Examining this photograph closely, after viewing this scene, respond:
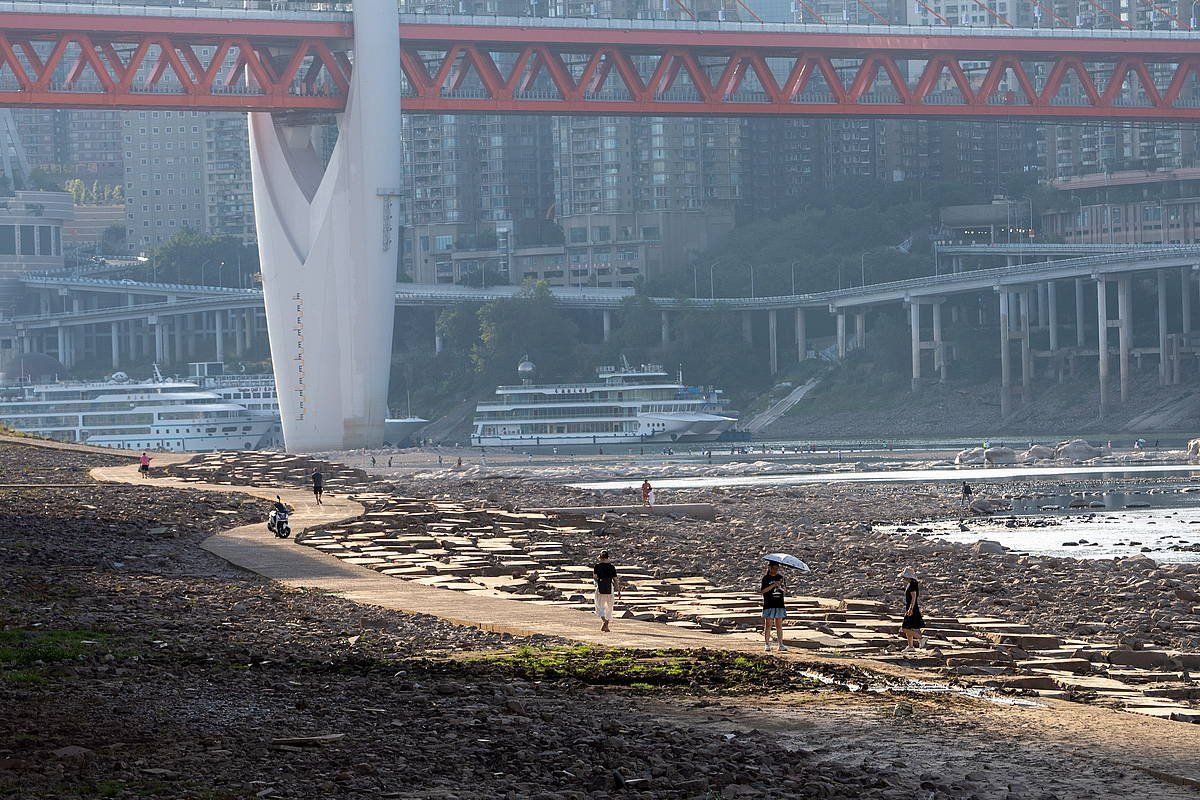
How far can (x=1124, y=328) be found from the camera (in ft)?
347

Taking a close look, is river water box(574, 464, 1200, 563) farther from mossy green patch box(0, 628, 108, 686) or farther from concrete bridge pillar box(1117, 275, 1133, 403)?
concrete bridge pillar box(1117, 275, 1133, 403)

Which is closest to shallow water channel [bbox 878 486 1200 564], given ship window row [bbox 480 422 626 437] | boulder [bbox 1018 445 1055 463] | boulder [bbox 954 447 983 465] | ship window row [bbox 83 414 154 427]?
boulder [bbox 954 447 983 465]

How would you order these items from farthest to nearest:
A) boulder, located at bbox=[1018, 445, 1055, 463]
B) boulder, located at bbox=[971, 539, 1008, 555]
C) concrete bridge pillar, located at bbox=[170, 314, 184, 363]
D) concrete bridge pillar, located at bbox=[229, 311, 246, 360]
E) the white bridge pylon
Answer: concrete bridge pillar, located at bbox=[170, 314, 184, 363] < concrete bridge pillar, located at bbox=[229, 311, 246, 360] < boulder, located at bbox=[1018, 445, 1055, 463] < the white bridge pylon < boulder, located at bbox=[971, 539, 1008, 555]

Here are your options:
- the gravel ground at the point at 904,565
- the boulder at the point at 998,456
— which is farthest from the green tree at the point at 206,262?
the gravel ground at the point at 904,565

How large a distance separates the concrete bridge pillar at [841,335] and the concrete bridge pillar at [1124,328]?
2031 cm

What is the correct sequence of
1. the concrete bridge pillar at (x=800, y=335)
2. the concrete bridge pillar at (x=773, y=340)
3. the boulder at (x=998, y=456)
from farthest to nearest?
the concrete bridge pillar at (x=773, y=340), the concrete bridge pillar at (x=800, y=335), the boulder at (x=998, y=456)

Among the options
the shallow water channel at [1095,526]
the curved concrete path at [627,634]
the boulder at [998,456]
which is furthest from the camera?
the boulder at [998,456]

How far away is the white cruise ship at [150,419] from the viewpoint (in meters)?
110

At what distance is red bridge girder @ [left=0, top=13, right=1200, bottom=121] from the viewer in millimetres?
71000

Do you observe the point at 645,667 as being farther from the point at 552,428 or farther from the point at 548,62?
the point at 552,428

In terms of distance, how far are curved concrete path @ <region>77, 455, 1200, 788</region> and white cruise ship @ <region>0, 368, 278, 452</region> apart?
236 feet

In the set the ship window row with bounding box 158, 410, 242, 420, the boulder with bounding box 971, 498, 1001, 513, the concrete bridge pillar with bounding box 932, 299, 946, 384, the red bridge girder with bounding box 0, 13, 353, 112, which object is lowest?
the boulder with bounding box 971, 498, 1001, 513

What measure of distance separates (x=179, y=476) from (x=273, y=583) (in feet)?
106

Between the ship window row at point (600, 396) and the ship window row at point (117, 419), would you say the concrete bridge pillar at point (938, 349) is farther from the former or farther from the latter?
the ship window row at point (117, 419)
